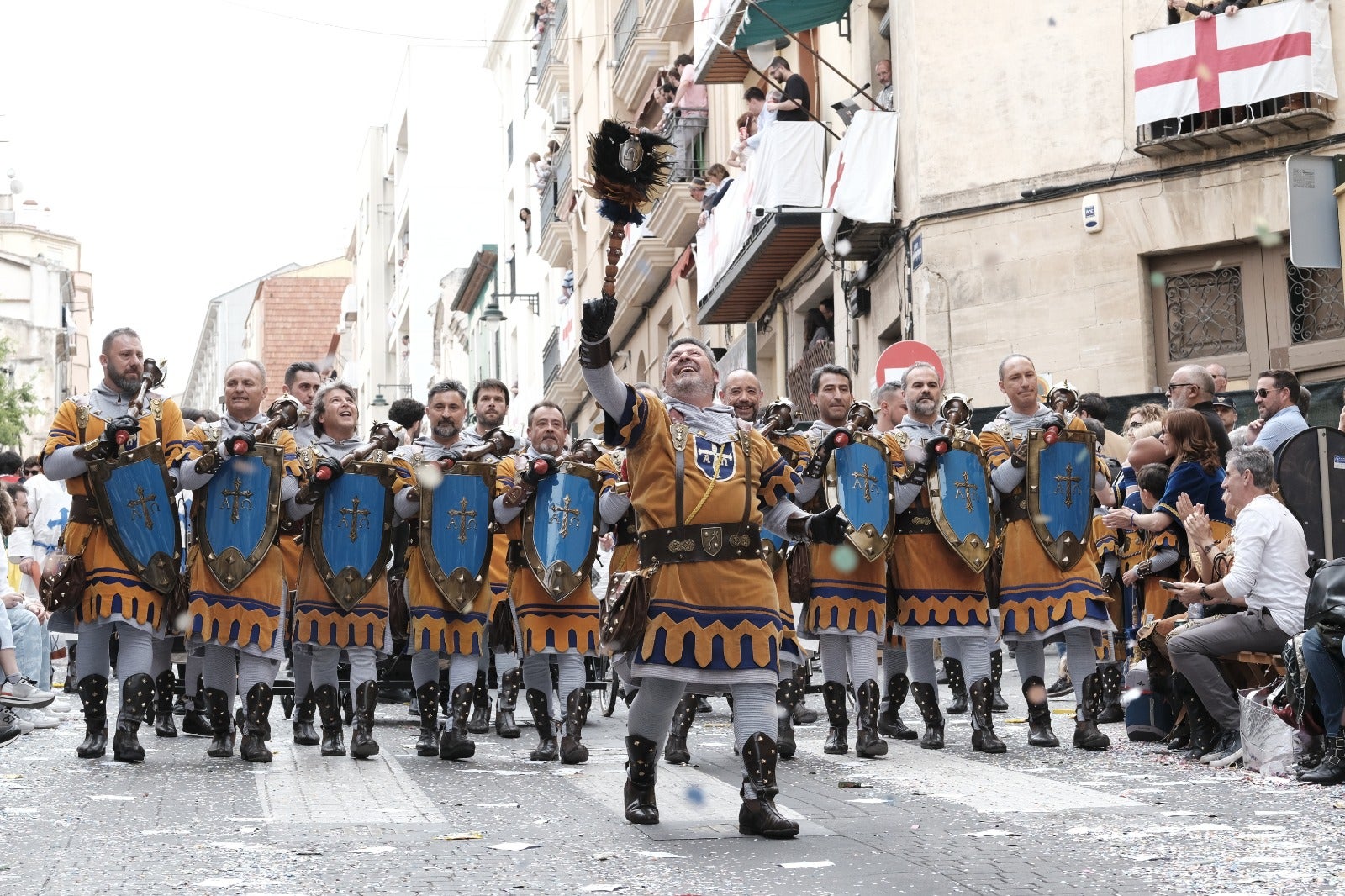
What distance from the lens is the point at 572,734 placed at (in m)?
9.66

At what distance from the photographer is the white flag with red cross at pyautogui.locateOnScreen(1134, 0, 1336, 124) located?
17641 mm

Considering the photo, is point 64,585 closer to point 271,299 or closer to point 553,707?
point 553,707


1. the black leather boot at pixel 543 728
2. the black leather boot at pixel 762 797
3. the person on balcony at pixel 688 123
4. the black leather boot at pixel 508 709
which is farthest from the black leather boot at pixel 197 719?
the person on balcony at pixel 688 123

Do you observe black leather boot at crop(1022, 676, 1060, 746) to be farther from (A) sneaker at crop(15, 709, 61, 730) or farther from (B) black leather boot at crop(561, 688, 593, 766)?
(A) sneaker at crop(15, 709, 61, 730)

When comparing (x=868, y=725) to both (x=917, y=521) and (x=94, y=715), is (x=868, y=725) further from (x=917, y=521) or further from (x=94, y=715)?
(x=94, y=715)

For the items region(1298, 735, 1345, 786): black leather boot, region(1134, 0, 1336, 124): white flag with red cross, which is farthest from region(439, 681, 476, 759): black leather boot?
region(1134, 0, 1336, 124): white flag with red cross

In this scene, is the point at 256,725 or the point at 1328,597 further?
the point at 256,725

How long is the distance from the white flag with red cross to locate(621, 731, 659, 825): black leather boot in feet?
41.2

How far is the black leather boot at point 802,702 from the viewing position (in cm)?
1021

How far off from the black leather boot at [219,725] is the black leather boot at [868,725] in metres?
3.16

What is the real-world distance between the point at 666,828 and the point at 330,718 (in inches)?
126

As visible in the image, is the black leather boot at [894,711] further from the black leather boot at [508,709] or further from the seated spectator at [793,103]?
the seated spectator at [793,103]

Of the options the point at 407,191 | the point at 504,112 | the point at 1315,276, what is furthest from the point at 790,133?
the point at 407,191

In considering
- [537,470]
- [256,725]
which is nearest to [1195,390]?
[537,470]
